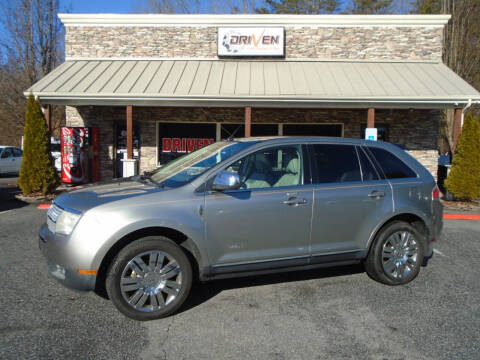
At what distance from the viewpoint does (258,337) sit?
3.20 meters

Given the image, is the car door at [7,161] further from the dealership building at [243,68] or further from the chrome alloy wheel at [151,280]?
the chrome alloy wheel at [151,280]

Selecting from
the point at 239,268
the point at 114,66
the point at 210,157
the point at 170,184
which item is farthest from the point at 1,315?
the point at 114,66

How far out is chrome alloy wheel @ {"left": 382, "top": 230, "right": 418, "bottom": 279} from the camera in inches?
172

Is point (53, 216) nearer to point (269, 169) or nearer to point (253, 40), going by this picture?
point (269, 169)

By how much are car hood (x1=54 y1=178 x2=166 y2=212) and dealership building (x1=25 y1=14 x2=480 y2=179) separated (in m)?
8.13

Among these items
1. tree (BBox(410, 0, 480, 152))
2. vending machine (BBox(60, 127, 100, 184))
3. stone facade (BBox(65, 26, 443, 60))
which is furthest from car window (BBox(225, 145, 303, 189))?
tree (BBox(410, 0, 480, 152))

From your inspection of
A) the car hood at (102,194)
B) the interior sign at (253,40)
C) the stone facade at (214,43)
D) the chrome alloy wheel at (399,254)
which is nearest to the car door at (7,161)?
the stone facade at (214,43)

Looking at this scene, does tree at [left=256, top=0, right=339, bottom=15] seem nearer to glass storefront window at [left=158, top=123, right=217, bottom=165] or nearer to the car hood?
glass storefront window at [left=158, top=123, right=217, bottom=165]

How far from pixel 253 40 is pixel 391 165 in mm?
10072

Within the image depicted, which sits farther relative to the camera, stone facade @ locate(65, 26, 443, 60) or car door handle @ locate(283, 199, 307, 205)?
stone facade @ locate(65, 26, 443, 60)

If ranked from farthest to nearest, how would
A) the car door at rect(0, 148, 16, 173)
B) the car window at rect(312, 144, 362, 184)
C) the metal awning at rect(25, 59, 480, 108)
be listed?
the car door at rect(0, 148, 16, 173)
the metal awning at rect(25, 59, 480, 108)
the car window at rect(312, 144, 362, 184)

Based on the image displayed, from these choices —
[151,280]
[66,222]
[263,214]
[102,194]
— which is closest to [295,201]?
[263,214]

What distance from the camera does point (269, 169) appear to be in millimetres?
4039

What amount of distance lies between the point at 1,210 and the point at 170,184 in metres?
6.97
